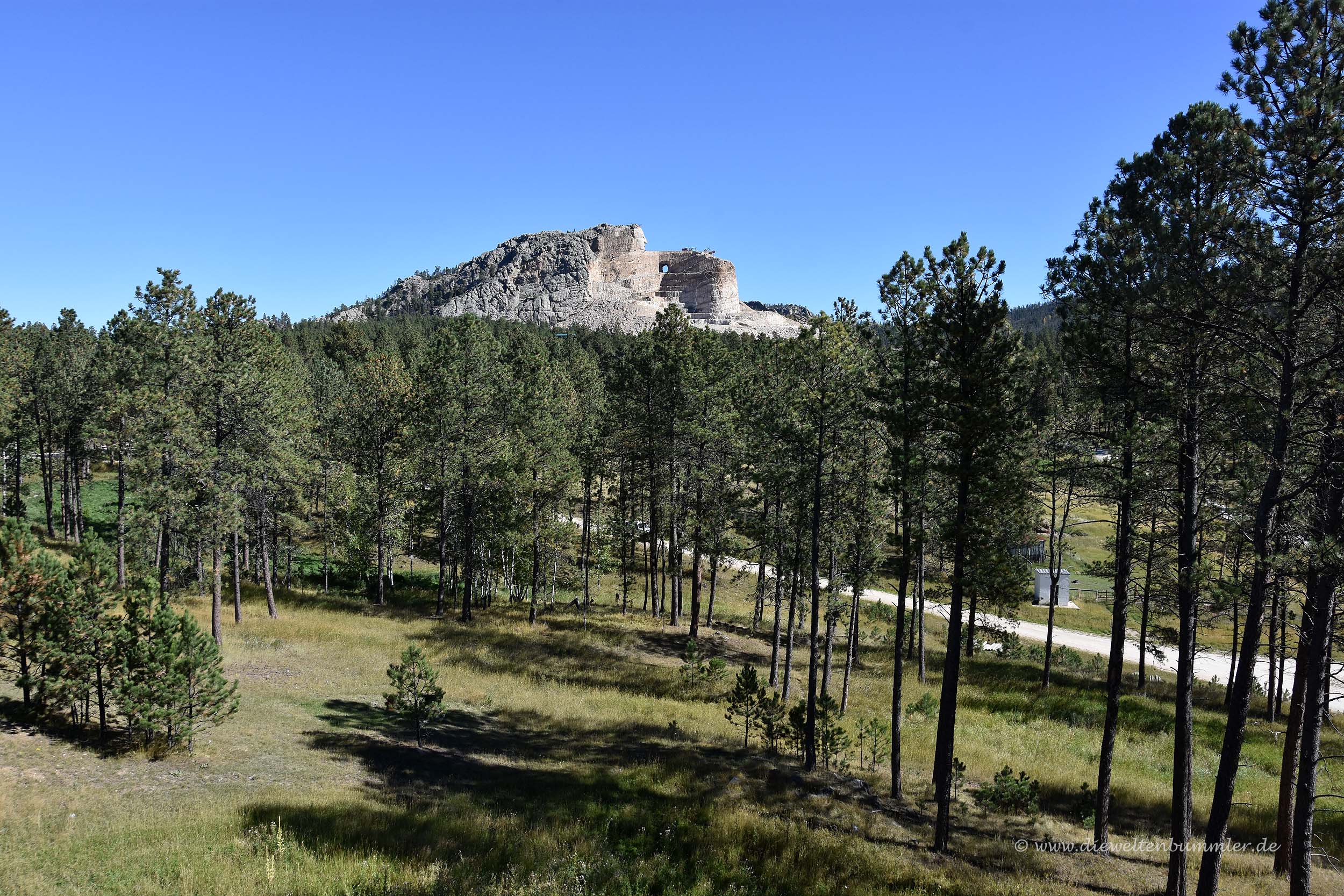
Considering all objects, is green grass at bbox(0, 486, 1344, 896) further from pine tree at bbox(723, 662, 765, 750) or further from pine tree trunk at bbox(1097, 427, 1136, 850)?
pine tree trunk at bbox(1097, 427, 1136, 850)

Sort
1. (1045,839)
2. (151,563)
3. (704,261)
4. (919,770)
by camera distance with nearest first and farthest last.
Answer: (1045,839) < (919,770) < (151,563) < (704,261)

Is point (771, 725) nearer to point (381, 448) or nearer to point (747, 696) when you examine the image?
point (747, 696)

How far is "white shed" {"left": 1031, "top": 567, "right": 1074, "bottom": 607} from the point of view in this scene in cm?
4384

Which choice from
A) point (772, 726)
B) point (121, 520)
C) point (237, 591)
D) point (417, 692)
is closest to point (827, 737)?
point (772, 726)

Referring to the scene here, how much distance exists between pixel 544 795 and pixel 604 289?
7342 inches

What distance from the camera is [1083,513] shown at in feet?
230

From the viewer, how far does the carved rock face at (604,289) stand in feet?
595

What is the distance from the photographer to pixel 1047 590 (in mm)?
44906

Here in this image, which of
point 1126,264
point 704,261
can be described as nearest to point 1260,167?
point 1126,264

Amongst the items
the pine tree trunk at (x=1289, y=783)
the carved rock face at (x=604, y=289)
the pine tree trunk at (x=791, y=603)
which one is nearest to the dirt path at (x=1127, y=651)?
the pine tree trunk at (x=791, y=603)

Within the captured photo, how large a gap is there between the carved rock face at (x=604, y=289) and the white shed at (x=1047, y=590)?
435 feet

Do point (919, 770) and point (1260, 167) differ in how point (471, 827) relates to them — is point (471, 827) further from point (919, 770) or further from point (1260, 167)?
point (1260, 167)

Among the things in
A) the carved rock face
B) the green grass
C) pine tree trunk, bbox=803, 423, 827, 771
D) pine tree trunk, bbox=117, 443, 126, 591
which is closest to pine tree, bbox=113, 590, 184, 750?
the green grass

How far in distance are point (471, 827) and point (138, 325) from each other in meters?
22.5
